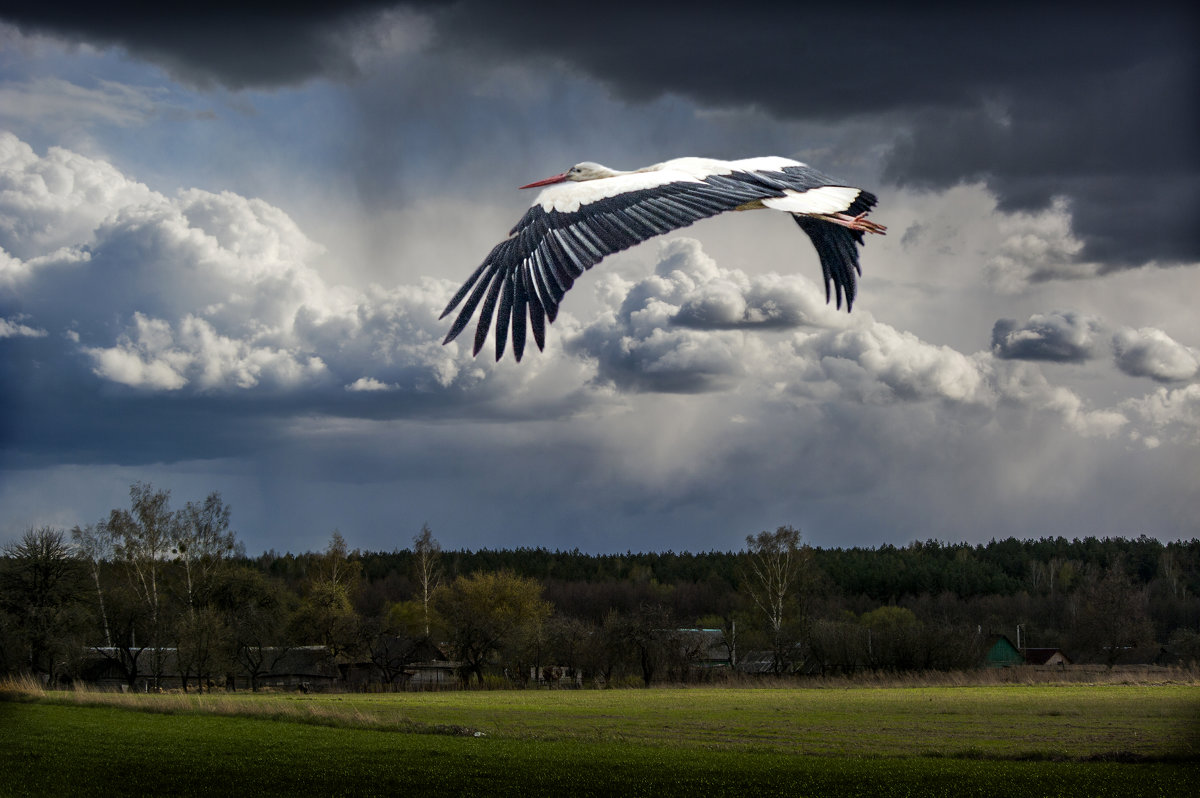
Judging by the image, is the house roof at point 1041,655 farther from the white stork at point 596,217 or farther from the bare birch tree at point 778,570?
the white stork at point 596,217

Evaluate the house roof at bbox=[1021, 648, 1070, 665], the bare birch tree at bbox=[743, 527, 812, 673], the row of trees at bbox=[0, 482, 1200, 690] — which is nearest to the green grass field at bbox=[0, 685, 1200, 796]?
the row of trees at bbox=[0, 482, 1200, 690]

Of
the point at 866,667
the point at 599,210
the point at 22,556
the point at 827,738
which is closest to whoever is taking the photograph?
the point at 599,210

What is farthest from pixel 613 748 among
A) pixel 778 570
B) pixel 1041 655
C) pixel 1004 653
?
pixel 1041 655

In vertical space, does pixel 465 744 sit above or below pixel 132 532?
below

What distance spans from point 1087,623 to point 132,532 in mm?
67331

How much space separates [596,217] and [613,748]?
22.3 metres

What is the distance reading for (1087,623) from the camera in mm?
78812

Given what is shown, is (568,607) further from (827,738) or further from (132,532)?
(827,738)

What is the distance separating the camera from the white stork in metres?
5.98

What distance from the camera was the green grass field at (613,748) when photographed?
18.7m

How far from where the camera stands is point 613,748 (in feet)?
86.1

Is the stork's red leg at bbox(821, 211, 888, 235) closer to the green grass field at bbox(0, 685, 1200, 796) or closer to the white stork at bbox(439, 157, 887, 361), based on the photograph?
the white stork at bbox(439, 157, 887, 361)

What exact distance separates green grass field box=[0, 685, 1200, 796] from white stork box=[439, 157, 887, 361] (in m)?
13.1

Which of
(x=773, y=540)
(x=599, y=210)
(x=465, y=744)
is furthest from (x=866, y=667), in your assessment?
(x=599, y=210)
